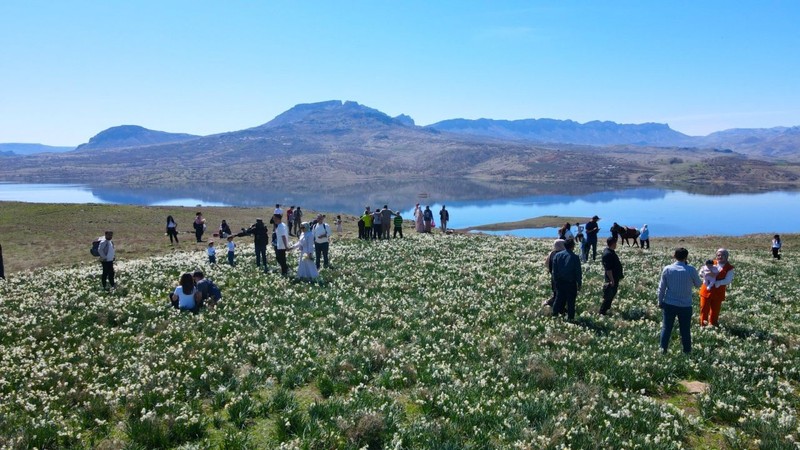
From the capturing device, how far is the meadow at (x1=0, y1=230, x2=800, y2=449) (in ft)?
25.8

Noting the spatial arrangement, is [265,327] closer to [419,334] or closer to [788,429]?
[419,334]

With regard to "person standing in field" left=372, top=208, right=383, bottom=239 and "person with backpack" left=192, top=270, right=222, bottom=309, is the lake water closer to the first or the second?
"person standing in field" left=372, top=208, right=383, bottom=239

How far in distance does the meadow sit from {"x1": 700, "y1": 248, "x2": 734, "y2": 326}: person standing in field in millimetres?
621

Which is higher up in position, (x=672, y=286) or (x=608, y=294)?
(x=672, y=286)

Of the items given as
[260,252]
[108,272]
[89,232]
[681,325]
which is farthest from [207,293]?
[89,232]

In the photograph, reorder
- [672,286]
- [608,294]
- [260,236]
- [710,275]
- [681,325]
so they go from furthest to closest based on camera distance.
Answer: [260,236]
[608,294]
[710,275]
[672,286]
[681,325]

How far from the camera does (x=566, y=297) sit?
14.1 meters

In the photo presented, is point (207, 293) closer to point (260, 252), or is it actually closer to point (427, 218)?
point (260, 252)

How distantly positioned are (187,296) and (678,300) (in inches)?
511

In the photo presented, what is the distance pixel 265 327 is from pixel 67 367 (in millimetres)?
4274

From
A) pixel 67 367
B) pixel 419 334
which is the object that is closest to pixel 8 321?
pixel 67 367

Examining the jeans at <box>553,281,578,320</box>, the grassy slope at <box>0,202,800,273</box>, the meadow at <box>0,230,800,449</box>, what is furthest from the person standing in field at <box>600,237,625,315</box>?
the grassy slope at <box>0,202,800,273</box>

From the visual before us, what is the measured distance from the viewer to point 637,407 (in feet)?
28.2

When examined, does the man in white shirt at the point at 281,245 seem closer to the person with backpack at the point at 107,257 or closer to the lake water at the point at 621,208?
the person with backpack at the point at 107,257
